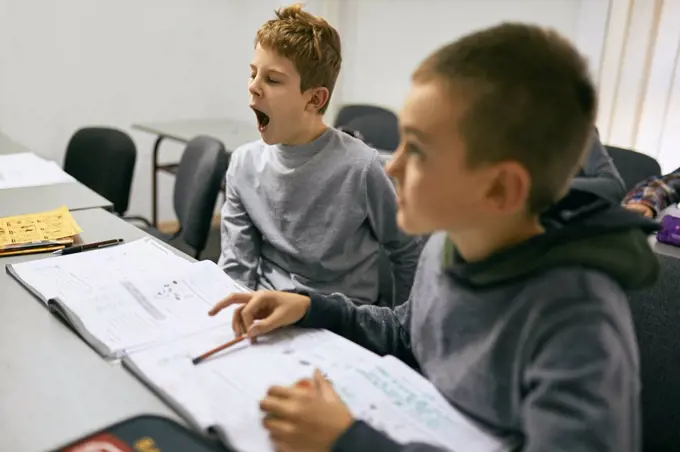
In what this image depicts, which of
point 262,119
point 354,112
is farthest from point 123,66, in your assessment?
point 262,119

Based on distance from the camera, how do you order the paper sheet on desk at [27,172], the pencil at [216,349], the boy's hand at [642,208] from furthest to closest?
1. the paper sheet on desk at [27,172]
2. the boy's hand at [642,208]
3. the pencil at [216,349]

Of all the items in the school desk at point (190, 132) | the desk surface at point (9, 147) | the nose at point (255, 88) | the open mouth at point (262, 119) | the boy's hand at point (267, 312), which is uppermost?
the nose at point (255, 88)

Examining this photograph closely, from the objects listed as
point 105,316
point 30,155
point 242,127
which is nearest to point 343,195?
point 105,316

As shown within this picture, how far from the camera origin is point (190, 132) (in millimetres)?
3357

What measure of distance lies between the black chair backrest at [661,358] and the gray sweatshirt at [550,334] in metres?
0.34

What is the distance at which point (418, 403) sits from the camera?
2.64 feet

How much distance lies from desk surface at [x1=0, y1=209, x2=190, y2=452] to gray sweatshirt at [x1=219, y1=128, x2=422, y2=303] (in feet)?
1.83

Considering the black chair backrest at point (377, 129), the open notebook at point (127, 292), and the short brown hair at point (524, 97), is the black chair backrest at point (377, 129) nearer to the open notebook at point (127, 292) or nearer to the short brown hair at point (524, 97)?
the open notebook at point (127, 292)

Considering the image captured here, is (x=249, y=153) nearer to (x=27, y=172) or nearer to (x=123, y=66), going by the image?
(x=27, y=172)

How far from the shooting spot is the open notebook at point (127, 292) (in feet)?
3.29

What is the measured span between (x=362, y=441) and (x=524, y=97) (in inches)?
15.7

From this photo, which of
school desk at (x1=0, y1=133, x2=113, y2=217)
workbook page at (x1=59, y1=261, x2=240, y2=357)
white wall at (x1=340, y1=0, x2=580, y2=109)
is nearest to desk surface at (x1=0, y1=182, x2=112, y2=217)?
school desk at (x1=0, y1=133, x2=113, y2=217)

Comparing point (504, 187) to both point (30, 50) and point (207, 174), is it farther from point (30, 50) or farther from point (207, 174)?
point (30, 50)

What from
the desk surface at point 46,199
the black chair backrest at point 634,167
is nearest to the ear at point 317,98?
the desk surface at point 46,199
